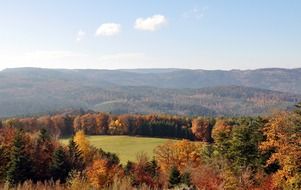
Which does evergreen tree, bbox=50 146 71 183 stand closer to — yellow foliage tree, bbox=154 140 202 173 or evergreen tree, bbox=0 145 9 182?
evergreen tree, bbox=0 145 9 182

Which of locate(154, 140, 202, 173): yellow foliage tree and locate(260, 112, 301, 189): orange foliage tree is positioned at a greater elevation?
locate(260, 112, 301, 189): orange foliage tree

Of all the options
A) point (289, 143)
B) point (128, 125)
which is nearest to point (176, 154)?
point (128, 125)

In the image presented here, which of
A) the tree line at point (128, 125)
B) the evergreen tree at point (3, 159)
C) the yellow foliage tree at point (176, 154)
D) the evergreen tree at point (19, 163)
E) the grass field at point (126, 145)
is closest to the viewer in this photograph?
the evergreen tree at point (19, 163)

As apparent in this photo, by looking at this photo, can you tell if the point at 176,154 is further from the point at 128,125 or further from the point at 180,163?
the point at 128,125

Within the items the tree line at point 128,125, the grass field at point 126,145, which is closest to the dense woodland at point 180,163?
the grass field at point 126,145

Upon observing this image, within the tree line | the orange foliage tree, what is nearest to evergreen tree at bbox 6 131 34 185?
the orange foliage tree

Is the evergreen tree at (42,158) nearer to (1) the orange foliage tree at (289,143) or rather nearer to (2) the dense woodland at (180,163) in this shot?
(2) the dense woodland at (180,163)
